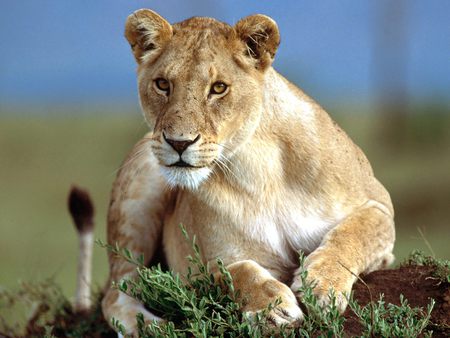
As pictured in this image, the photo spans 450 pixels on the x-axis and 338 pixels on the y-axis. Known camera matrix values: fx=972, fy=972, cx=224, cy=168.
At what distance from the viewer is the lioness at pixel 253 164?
3936 mm

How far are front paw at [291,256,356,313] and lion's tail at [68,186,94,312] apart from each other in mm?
2165

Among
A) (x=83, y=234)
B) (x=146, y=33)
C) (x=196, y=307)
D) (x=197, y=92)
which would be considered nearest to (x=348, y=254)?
(x=196, y=307)

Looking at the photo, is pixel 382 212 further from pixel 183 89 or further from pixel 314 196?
pixel 183 89

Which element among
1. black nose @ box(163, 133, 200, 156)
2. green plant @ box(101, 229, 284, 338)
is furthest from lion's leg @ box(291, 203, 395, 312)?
black nose @ box(163, 133, 200, 156)

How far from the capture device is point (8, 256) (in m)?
16.0

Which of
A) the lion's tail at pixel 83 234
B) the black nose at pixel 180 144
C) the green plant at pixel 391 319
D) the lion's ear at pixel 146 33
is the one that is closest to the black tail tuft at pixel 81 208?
the lion's tail at pixel 83 234

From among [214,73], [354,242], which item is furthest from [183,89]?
[354,242]

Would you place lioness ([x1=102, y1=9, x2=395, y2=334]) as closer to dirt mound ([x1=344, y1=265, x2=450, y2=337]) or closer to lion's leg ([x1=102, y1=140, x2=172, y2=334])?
dirt mound ([x1=344, y1=265, x2=450, y2=337])

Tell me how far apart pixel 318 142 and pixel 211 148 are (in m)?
0.67

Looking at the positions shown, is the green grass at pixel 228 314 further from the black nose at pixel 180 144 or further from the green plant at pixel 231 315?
the black nose at pixel 180 144

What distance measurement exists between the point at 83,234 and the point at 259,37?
2.37 m

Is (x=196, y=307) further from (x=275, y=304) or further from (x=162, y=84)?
(x=162, y=84)

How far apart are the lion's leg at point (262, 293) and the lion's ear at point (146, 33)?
1.05 m

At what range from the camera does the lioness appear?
3.94 meters
